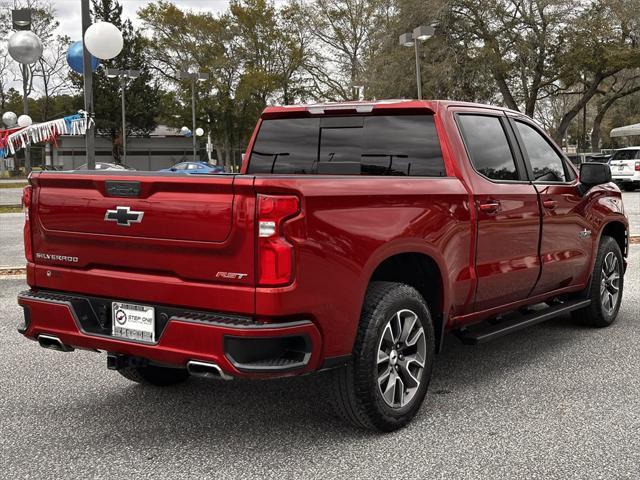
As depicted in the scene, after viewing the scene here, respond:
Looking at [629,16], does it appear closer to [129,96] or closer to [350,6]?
[350,6]

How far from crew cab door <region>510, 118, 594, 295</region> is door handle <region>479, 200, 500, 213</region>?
2.21ft

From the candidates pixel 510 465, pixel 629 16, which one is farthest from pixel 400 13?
pixel 510 465

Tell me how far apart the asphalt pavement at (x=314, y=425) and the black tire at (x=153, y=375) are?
0.21ft

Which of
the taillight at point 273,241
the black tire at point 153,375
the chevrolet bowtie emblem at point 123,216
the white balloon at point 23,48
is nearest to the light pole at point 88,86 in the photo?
the white balloon at point 23,48

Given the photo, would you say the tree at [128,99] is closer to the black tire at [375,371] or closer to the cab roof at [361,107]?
the cab roof at [361,107]

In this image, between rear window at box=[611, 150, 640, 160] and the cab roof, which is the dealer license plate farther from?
rear window at box=[611, 150, 640, 160]

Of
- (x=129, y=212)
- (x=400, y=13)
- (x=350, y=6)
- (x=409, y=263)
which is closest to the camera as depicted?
(x=129, y=212)

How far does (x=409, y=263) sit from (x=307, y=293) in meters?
1.13

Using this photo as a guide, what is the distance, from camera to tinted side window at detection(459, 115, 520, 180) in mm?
4980

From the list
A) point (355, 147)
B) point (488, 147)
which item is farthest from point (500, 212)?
point (355, 147)

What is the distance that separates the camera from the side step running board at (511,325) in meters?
4.78

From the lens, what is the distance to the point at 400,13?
40344 mm

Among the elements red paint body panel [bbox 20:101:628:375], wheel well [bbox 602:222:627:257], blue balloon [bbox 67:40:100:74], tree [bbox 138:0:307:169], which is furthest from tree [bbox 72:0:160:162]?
red paint body panel [bbox 20:101:628:375]

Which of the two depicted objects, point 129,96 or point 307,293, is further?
point 129,96
